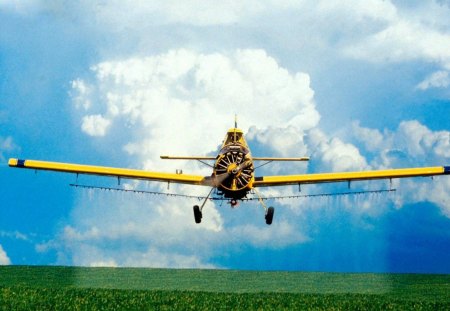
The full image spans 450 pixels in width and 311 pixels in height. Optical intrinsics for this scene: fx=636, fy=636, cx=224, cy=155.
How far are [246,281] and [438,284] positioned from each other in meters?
18.2

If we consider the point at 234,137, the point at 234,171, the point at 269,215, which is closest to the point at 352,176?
the point at 269,215

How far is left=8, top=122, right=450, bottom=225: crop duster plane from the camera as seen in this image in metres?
35.2

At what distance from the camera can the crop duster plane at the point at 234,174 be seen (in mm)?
35188

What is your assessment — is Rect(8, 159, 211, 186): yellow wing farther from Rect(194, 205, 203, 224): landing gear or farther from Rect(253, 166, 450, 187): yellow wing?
Rect(253, 166, 450, 187): yellow wing

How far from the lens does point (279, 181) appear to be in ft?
122

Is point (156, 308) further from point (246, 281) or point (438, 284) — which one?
point (438, 284)

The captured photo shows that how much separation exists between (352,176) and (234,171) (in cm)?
766

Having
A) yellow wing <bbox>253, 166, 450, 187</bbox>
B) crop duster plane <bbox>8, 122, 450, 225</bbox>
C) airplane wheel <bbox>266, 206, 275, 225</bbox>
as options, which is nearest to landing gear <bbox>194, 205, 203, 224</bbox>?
crop duster plane <bbox>8, 122, 450, 225</bbox>

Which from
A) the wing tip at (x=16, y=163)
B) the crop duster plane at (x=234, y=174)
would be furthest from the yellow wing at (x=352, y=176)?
the wing tip at (x=16, y=163)

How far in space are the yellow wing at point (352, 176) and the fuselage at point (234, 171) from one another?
173cm

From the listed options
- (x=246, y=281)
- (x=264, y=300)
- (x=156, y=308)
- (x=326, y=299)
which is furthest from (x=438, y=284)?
(x=156, y=308)

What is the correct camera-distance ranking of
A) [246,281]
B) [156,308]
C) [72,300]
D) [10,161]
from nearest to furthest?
1. [156,308]
2. [72,300]
3. [10,161]
4. [246,281]

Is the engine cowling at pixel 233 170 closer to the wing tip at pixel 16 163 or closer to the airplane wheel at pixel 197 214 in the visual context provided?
the airplane wheel at pixel 197 214

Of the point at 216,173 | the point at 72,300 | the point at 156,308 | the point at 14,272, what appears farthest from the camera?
the point at 14,272
